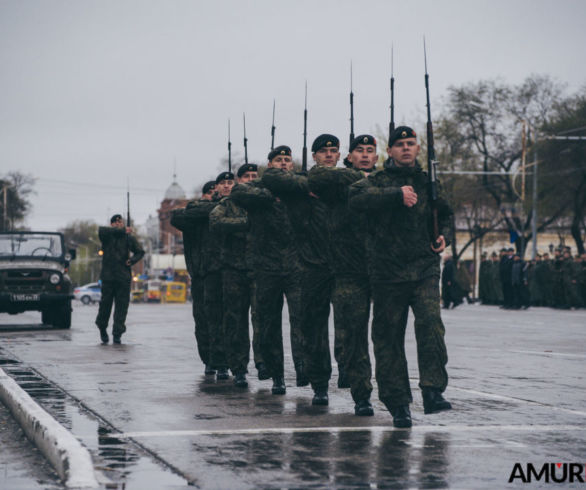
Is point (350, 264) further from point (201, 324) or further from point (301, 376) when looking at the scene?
point (201, 324)

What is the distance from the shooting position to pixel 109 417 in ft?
25.7

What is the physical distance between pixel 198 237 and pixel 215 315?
3.17 ft

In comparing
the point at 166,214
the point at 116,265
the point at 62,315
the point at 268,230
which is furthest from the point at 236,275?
the point at 166,214

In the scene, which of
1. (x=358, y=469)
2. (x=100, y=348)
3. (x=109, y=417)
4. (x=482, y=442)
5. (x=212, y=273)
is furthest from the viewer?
(x=100, y=348)

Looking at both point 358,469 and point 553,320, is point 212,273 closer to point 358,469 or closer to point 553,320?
point 358,469

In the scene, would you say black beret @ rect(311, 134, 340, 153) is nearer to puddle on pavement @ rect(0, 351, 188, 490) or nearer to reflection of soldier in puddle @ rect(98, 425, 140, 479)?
puddle on pavement @ rect(0, 351, 188, 490)

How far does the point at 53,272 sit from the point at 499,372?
13068 mm

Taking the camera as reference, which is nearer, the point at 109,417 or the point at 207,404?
the point at 109,417

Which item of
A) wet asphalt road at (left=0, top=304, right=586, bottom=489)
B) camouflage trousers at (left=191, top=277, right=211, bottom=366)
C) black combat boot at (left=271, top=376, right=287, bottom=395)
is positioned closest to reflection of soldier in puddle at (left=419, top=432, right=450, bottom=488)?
wet asphalt road at (left=0, top=304, right=586, bottom=489)

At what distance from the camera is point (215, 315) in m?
11.1

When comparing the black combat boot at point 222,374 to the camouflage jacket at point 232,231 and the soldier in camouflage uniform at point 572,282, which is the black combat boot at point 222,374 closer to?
the camouflage jacket at point 232,231

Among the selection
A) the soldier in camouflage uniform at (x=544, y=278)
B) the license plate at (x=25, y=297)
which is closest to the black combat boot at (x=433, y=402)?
the license plate at (x=25, y=297)

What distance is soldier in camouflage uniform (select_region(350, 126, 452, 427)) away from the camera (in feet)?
23.9

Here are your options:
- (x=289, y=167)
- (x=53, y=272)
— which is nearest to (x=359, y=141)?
(x=289, y=167)
